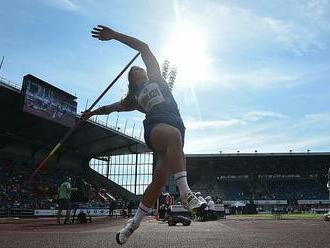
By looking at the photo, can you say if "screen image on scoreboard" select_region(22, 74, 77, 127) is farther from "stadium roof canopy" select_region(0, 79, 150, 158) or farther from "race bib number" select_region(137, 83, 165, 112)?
"race bib number" select_region(137, 83, 165, 112)

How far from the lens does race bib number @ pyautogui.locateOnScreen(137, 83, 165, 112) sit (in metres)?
4.43

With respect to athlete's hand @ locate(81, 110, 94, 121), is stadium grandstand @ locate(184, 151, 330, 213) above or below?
above

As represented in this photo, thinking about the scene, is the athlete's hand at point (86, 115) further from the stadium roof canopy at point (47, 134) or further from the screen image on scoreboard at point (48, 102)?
the stadium roof canopy at point (47, 134)

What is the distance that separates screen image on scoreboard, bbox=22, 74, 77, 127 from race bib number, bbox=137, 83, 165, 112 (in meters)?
32.0

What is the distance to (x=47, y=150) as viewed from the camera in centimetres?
5031

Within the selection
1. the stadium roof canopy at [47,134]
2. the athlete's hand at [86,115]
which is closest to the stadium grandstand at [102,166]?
the stadium roof canopy at [47,134]

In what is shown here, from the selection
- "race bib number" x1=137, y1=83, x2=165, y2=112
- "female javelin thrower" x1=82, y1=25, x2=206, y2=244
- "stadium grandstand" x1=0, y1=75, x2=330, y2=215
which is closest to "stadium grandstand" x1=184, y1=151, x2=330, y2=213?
"stadium grandstand" x1=0, y1=75, x2=330, y2=215

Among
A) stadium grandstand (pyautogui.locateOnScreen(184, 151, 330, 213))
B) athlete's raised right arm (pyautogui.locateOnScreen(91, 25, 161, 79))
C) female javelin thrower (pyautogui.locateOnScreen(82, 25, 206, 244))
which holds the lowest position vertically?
female javelin thrower (pyautogui.locateOnScreen(82, 25, 206, 244))

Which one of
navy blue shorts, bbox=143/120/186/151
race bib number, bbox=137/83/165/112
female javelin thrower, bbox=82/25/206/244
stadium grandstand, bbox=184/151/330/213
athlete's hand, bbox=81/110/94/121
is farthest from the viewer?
stadium grandstand, bbox=184/151/330/213

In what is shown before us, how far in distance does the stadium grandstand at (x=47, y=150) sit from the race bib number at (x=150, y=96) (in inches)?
1082

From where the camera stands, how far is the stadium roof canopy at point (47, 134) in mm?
38975

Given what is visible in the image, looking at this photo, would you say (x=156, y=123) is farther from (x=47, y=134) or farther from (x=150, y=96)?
(x=47, y=134)

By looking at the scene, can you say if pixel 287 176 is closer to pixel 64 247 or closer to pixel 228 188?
pixel 228 188

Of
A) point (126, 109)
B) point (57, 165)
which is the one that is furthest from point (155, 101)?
point (57, 165)
